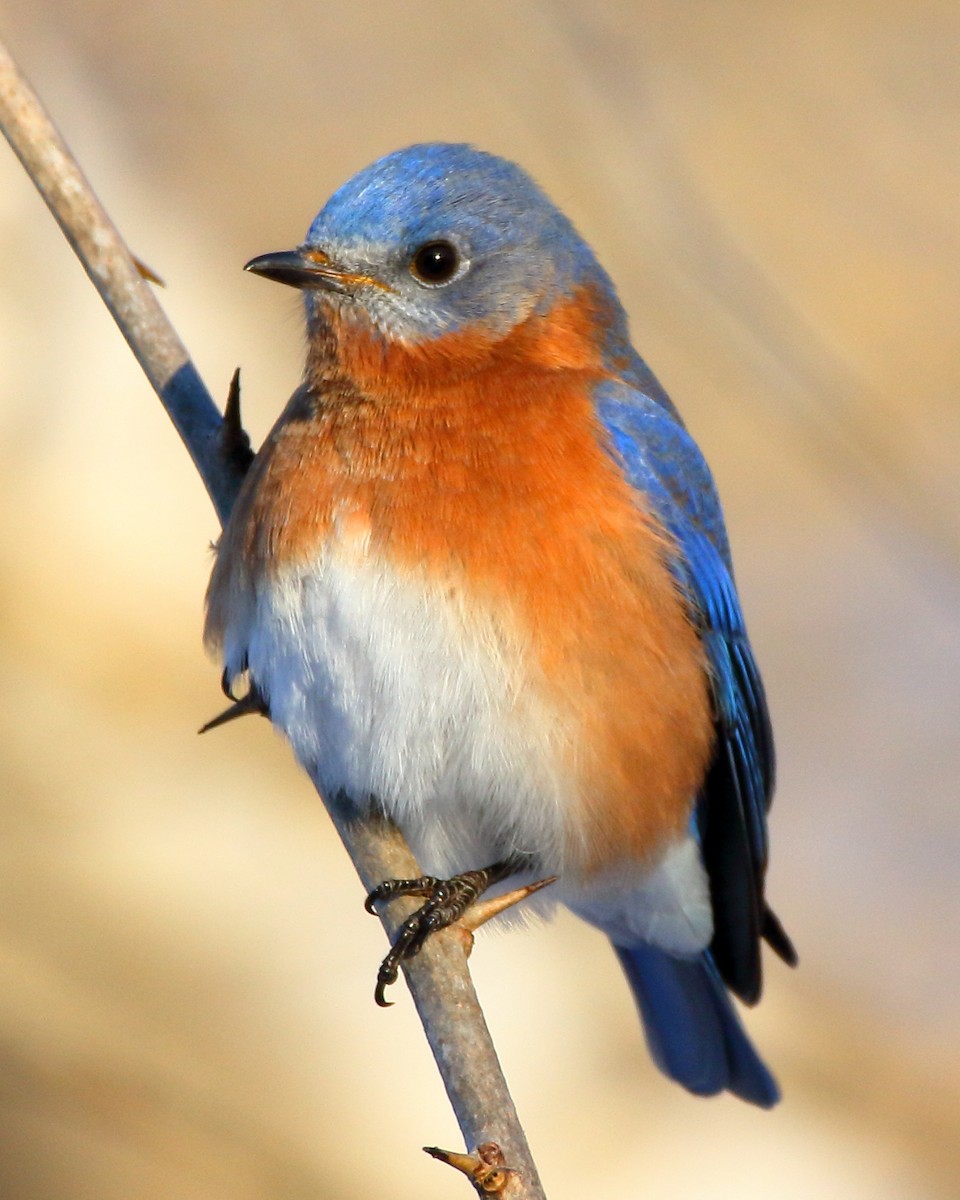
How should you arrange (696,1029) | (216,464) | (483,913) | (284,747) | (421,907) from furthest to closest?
(284,747), (696,1029), (216,464), (421,907), (483,913)

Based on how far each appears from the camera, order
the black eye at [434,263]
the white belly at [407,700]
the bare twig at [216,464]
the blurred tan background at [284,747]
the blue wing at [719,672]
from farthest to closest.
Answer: the blurred tan background at [284,747], the blue wing at [719,672], the black eye at [434,263], the white belly at [407,700], the bare twig at [216,464]

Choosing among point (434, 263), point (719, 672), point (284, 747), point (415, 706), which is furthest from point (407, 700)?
point (284, 747)

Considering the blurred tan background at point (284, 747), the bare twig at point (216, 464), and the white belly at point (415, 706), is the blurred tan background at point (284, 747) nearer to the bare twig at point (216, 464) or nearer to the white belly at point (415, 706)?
the bare twig at point (216, 464)

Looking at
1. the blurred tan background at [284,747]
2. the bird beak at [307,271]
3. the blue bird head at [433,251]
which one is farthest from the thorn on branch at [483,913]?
the blurred tan background at [284,747]

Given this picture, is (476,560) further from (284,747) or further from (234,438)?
(284,747)

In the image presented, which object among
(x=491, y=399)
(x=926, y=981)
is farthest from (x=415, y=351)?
(x=926, y=981)

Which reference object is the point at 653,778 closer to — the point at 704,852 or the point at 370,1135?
the point at 704,852
